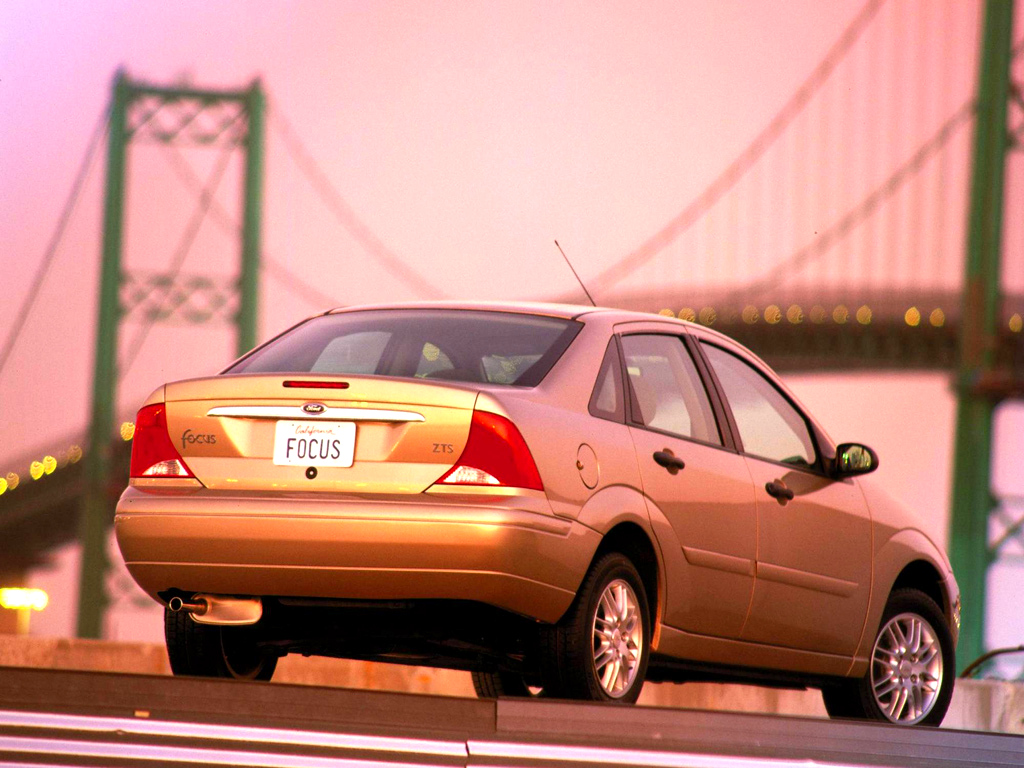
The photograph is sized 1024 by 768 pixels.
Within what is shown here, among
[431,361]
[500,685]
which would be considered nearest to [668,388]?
[431,361]

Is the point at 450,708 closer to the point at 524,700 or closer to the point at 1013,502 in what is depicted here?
the point at 524,700

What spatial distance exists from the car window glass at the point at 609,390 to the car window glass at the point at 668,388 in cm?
8

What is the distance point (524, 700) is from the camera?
13.2 ft

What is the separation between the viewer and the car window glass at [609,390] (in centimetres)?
521

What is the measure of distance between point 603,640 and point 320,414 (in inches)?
40.9

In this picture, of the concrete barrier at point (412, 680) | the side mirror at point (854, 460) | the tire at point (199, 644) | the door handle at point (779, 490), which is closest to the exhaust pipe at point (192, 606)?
the tire at point (199, 644)

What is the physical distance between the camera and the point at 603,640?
511cm

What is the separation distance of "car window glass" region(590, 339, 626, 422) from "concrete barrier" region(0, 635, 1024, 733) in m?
2.88

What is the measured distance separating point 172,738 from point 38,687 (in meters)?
0.52

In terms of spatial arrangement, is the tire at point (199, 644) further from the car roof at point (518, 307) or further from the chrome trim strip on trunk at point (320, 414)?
the car roof at point (518, 307)

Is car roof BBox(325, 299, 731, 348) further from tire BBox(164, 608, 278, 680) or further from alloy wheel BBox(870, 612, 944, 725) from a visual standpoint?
alloy wheel BBox(870, 612, 944, 725)

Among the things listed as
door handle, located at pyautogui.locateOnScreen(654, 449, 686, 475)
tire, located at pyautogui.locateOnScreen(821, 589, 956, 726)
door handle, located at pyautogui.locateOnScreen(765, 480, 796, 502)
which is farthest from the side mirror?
door handle, located at pyautogui.locateOnScreen(654, 449, 686, 475)

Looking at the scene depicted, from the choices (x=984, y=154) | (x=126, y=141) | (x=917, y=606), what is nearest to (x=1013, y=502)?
(x=984, y=154)

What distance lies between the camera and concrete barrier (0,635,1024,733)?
8164 millimetres
